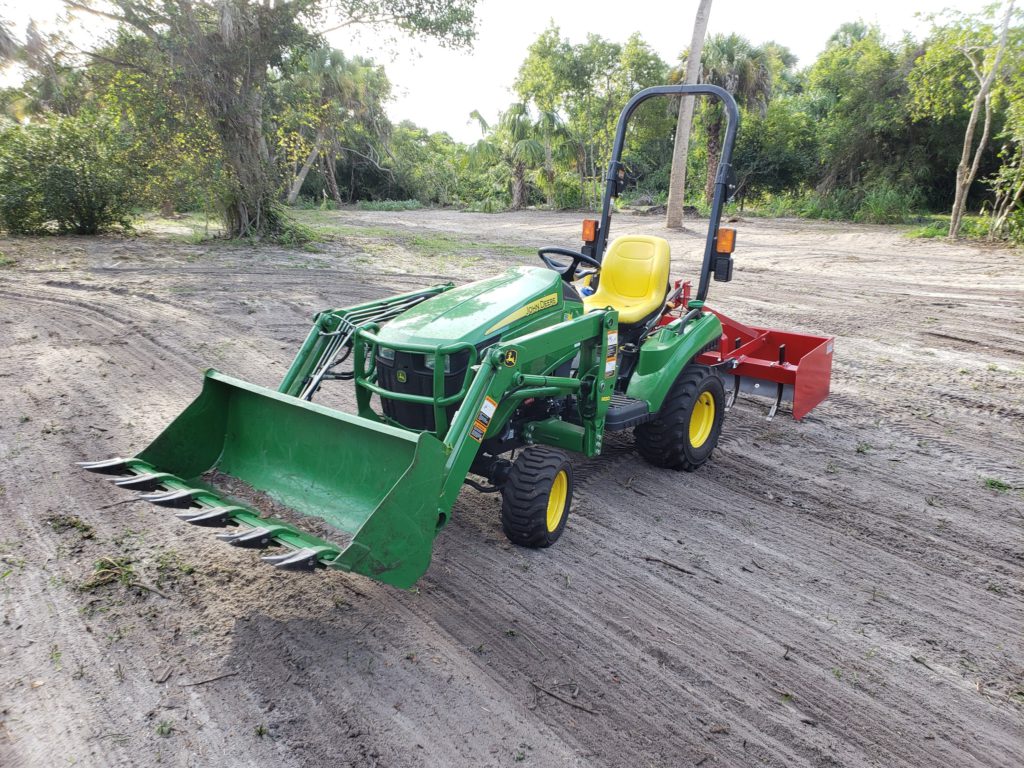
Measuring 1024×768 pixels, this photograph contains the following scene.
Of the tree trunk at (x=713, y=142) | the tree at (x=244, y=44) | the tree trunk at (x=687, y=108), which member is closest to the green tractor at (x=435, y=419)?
the tree at (x=244, y=44)

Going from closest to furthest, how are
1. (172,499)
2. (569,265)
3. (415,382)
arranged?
1. (172,499)
2. (415,382)
3. (569,265)

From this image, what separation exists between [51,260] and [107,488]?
942cm

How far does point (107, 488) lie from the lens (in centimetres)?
412

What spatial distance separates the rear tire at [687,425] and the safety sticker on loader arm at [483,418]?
1.62 m

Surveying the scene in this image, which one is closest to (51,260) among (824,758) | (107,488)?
(107,488)

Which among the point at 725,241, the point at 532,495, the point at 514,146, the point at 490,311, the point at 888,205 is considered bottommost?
the point at 532,495

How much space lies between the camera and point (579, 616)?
320 cm

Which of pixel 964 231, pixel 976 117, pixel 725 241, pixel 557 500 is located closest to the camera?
pixel 557 500

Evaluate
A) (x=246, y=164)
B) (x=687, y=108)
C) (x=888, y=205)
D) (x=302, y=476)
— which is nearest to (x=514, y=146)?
(x=687, y=108)

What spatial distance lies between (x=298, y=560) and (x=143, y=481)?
111 centimetres

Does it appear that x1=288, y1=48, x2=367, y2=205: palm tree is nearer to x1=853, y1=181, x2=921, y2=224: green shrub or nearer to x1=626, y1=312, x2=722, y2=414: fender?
x1=853, y1=181, x2=921, y2=224: green shrub

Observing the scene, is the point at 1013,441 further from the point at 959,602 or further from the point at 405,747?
the point at 405,747

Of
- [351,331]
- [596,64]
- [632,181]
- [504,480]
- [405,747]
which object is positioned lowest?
[405,747]

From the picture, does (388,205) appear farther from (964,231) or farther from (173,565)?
(173,565)
